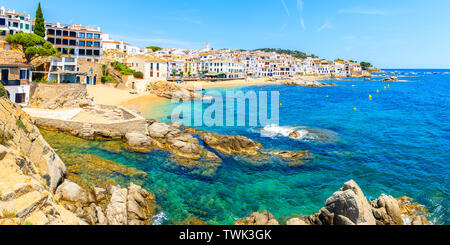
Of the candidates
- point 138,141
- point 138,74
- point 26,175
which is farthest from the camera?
Result: point 138,74

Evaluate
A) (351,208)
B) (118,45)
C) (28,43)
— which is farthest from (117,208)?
(118,45)

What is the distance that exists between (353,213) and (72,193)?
13913 millimetres

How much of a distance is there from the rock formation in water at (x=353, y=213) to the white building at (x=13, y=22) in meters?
67.2

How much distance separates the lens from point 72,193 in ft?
47.7

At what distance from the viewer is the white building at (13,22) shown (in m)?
57.7

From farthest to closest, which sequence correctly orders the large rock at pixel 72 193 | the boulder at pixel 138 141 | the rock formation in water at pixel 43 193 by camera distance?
the boulder at pixel 138 141 → the large rock at pixel 72 193 → the rock formation in water at pixel 43 193

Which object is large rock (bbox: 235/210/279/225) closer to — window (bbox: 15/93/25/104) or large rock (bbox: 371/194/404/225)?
large rock (bbox: 371/194/404/225)

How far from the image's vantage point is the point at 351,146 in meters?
29.2

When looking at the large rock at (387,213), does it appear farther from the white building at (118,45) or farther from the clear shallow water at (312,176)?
the white building at (118,45)

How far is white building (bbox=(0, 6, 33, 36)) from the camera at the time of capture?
189ft

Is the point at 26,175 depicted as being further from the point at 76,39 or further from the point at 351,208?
the point at 76,39

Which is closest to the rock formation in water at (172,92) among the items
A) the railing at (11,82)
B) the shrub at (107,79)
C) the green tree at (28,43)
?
the shrub at (107,79)

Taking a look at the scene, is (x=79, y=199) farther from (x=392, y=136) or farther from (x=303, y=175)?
(x=392, y=136)

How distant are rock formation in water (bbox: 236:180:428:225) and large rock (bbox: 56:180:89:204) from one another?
27.0 feet
